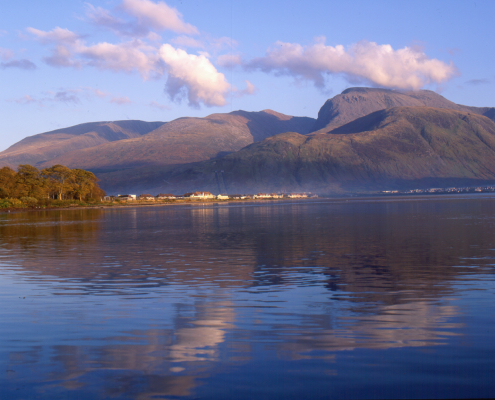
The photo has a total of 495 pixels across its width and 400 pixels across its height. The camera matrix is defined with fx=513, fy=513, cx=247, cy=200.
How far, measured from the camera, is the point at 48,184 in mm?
142250

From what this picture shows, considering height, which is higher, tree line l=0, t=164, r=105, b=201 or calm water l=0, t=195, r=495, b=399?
tree line l=0, t=164, r=105, b=201

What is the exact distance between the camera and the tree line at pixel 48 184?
128 metres

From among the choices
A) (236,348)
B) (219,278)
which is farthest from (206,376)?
(219,278)

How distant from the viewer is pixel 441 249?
26953mm

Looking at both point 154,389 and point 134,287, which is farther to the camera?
point 134,287

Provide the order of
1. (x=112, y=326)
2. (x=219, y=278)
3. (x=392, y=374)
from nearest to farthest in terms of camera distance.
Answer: (x=392, y=374), (x=112, y=326), (x=219, y=278)

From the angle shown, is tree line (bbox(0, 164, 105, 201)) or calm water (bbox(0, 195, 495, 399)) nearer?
calm water (bbox(0, 195, 495, 399))

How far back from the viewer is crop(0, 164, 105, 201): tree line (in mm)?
127750

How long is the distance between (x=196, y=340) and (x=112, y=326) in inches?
93.9

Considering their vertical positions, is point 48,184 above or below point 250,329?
above

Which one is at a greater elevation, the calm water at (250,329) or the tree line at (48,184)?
the tree line at (48,184)

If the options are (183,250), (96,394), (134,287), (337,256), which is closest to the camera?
(96,394)

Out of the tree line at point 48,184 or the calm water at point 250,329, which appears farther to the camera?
the tree line at point 48,184

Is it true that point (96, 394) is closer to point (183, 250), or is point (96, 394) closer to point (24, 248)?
point (183, 250)
